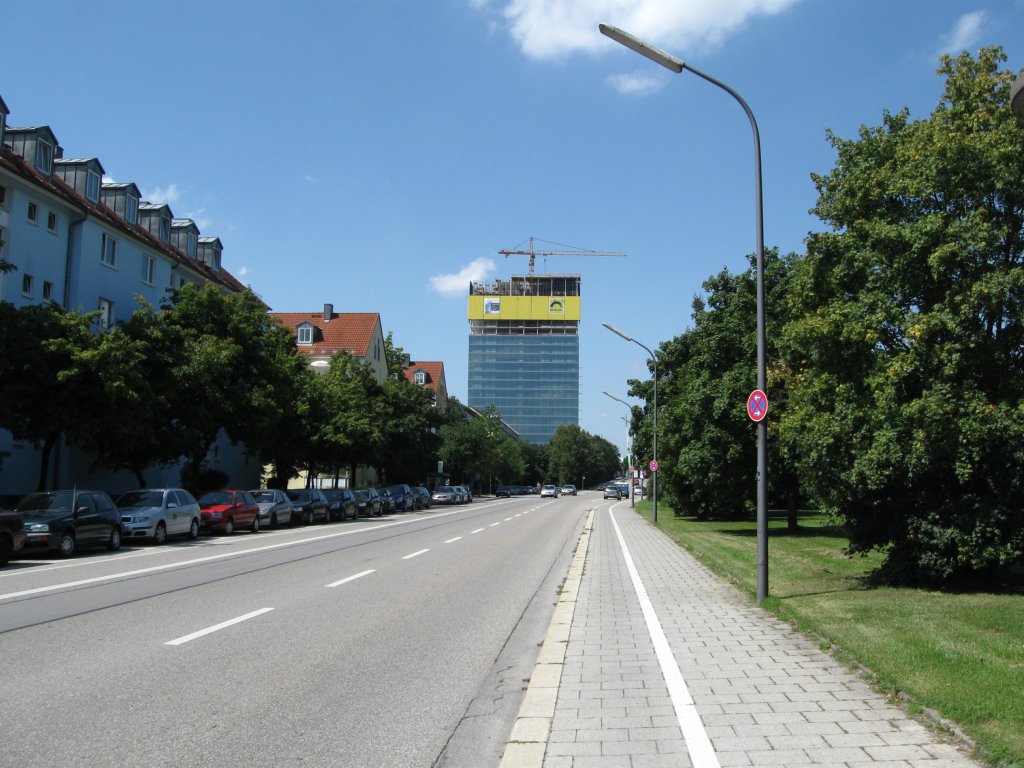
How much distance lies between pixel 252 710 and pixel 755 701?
3636 mm

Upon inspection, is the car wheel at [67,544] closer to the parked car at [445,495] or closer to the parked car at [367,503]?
the parked car at [367,503]

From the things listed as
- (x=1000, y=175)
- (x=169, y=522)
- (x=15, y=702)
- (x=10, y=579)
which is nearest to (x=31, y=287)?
(x=169, y=522)

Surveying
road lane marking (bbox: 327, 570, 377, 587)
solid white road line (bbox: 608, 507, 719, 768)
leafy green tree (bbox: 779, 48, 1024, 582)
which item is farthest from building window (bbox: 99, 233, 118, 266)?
solid white road line (bbox: 608, 507, 719, 768)

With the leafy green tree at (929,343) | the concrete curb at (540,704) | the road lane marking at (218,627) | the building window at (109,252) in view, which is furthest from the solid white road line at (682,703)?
the building window at (109,252)

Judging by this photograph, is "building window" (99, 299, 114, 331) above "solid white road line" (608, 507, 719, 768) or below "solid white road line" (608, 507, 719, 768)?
above

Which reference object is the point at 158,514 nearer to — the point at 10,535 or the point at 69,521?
the point at 69,521

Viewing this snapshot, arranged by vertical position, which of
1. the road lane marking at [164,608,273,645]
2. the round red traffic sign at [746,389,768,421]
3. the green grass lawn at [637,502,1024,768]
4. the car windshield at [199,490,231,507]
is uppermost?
the round red traffic sign at [746,389,768,421]

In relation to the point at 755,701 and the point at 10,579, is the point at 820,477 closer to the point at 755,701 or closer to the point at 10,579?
the point at 755,701

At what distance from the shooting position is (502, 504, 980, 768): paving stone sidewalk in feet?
16.2

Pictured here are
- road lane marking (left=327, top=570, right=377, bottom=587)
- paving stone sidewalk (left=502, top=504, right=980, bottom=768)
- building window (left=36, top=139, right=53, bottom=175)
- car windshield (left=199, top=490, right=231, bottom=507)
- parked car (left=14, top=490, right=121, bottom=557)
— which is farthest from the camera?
building window (left=36, top=139, right=53, bottom=175)

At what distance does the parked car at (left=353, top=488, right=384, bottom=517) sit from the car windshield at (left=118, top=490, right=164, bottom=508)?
18.8m

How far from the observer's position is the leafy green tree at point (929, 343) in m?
11.0

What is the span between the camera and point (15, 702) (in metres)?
6.04

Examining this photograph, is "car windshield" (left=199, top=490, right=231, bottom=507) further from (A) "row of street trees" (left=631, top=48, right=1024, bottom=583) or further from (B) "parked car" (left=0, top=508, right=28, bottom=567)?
(A) "row of street trees" (left=631, top=48, right=1024, bottom=583)
